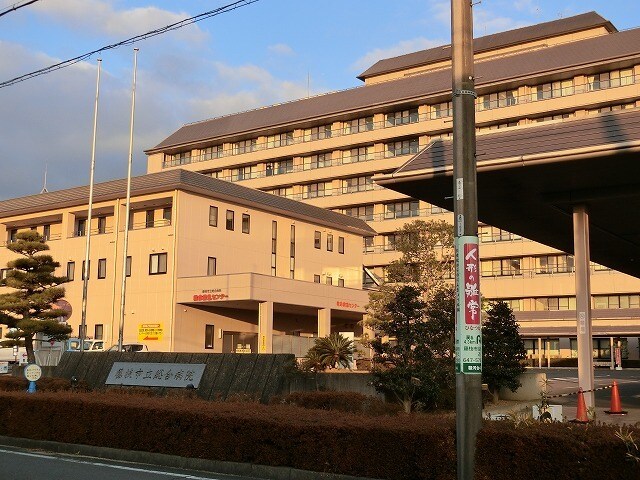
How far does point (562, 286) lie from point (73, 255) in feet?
136

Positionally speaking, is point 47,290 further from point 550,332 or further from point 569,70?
point 569,70

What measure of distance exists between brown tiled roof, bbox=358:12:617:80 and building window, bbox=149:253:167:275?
3638 cm

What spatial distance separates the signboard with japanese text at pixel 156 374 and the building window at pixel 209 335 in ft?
76.2

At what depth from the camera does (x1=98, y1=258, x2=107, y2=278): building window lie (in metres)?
48.5

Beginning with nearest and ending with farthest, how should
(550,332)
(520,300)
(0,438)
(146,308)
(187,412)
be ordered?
(187,412), (0,438), (146,308), (550,332), (520,300)

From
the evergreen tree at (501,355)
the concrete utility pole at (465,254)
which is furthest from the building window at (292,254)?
the concrete utility pole at (465,254)

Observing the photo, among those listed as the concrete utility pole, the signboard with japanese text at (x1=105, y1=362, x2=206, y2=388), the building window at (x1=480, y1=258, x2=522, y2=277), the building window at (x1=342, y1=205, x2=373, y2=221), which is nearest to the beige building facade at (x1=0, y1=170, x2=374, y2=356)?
the signboard with japanese text at (x1=105, y1=362, x2=206, y2=388)

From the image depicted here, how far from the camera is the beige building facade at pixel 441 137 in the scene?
213 ft

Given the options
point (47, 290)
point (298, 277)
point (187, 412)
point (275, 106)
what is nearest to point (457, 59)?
point (187, 412)

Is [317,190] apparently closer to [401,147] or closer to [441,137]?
[401,147]

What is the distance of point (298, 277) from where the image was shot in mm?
52812

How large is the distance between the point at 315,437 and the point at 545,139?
8706 millimetres

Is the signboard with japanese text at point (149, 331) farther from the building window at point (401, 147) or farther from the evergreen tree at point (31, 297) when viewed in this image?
the building window at point (401, 147)

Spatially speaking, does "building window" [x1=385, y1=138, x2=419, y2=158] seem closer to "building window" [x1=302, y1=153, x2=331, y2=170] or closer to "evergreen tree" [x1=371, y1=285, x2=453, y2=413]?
"building window" [x1=302, y1=153, x2=331, y2=170]
